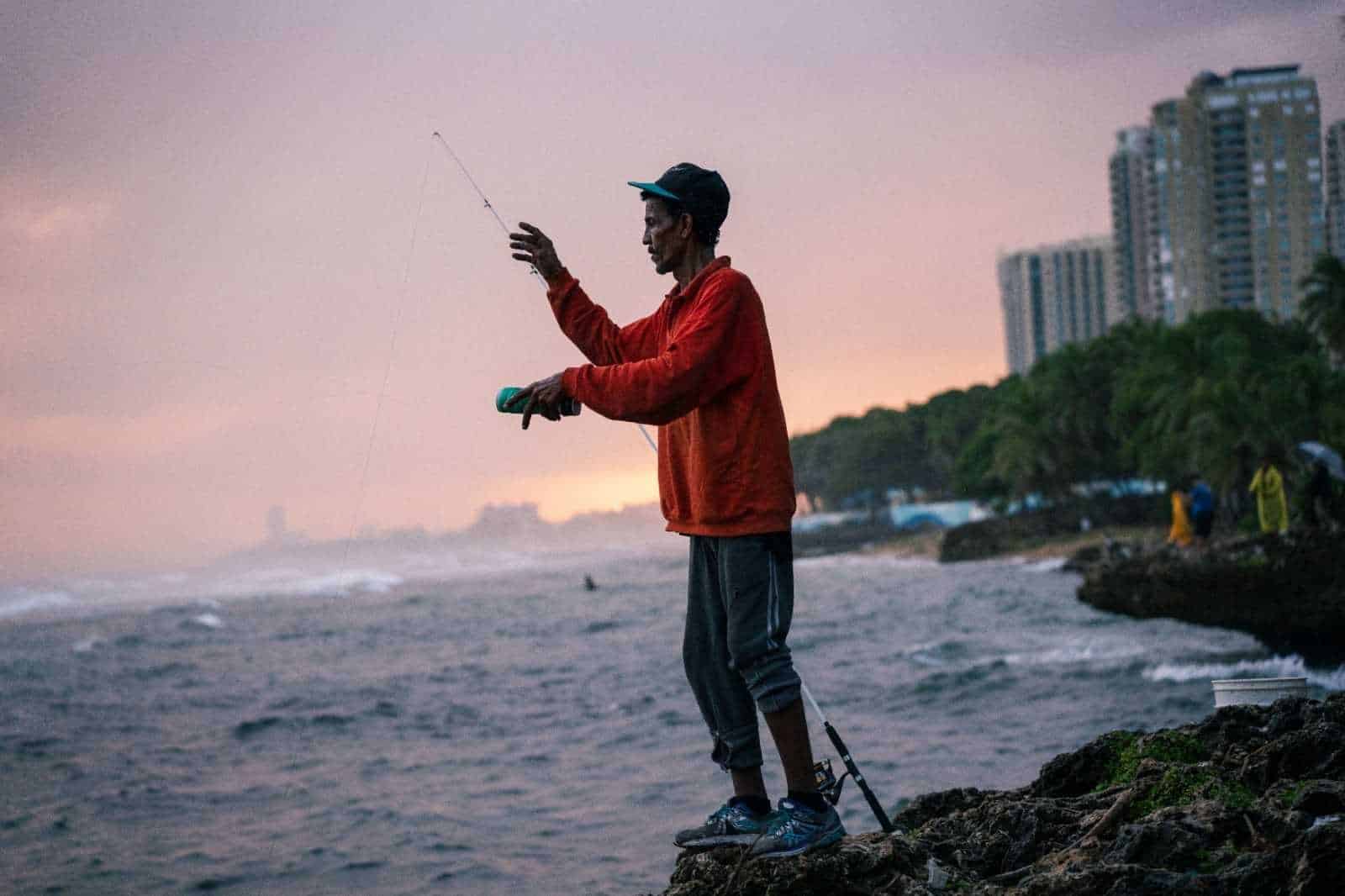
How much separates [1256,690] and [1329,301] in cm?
4709

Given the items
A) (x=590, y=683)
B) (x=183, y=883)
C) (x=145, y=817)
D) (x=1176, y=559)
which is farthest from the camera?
(x=590, y=683)

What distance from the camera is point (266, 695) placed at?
78.7 feet

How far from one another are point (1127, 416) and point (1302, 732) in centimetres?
6000

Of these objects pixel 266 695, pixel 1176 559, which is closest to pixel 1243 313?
pixel 1176 559

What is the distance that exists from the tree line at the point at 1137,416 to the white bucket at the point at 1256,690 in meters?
39.6

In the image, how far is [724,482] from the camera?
4.02 meters

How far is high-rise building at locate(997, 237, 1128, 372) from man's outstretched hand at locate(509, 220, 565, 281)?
529 feet

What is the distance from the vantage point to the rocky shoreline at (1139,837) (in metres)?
3.54

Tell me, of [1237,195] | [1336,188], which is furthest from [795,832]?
[1237,195]

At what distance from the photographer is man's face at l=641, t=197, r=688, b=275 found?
4.25 meters

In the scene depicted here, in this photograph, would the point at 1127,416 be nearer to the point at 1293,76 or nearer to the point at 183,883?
the point at 183,883

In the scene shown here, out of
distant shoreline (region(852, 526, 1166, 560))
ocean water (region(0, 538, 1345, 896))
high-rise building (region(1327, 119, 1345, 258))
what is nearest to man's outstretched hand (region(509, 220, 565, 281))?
ocean water (region(0, 538, 1345, 896))

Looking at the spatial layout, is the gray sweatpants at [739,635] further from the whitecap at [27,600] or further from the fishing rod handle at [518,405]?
the whitecap at [27,600]

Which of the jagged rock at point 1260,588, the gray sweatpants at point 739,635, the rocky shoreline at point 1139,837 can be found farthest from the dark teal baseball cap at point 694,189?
the jagged rock at point 1260,588
